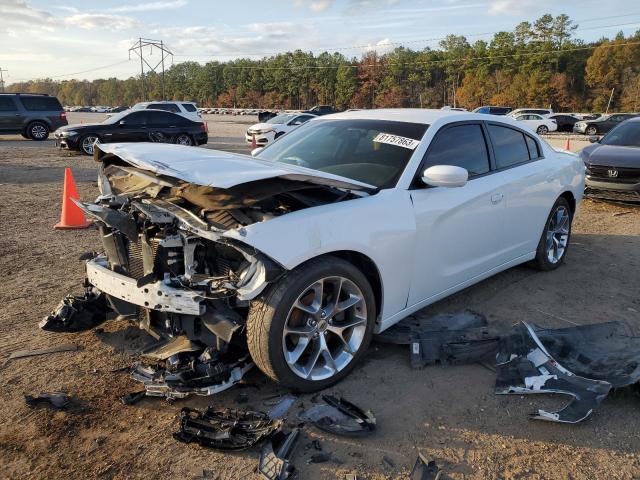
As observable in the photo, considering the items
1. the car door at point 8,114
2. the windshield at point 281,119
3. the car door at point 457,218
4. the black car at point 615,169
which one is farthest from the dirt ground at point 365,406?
the car door at point 8,114

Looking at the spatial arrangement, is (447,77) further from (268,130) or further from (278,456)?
(278,456)

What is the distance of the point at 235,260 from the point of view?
9.90 feet

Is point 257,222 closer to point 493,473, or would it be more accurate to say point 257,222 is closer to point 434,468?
point 434,468

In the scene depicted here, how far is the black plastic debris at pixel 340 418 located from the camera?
274 centimetres

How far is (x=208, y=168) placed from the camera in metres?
3.12

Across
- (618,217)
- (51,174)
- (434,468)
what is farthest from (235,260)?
(51,174)

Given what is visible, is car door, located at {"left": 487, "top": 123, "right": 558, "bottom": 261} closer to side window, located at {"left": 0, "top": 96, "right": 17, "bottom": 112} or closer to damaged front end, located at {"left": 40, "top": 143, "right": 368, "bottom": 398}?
damaged front end, located at {"left": 40, "top": 143, "right": 368, "bottom": 398}

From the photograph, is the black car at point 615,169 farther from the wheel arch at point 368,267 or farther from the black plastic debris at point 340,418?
the black plastic debris at point 340,418

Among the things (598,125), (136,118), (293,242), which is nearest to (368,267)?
(293,242)

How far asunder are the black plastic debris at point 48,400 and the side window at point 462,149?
9.21ft

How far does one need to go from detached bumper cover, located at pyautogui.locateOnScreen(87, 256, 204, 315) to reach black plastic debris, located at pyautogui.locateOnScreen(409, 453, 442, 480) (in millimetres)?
1385

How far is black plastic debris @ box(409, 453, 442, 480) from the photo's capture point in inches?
96.1

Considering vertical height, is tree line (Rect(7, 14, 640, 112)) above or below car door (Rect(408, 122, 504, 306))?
above

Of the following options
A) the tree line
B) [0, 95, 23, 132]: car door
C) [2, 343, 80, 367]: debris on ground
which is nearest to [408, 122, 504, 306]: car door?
[2, 343, 80, 367]: debris on ground
